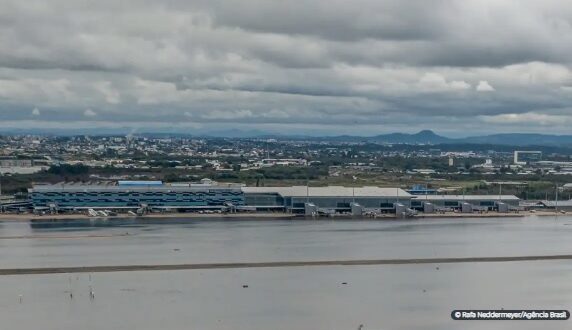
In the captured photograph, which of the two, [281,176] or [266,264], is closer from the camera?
[266,264]

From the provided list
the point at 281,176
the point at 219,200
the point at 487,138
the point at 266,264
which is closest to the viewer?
the point at 266,264

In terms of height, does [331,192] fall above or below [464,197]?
above

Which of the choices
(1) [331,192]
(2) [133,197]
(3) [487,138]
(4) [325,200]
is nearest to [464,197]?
(1) [331,192]

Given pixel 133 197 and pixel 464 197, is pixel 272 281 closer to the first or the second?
pixel 133 197

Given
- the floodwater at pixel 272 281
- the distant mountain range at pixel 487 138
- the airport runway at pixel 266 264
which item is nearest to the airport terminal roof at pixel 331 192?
the floodwater at pixel 272 281

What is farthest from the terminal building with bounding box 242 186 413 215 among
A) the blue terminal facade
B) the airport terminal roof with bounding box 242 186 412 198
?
the blue terminal facade

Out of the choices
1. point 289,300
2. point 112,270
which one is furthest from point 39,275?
point 289,300

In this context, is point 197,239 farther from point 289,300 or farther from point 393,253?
point 289,300
